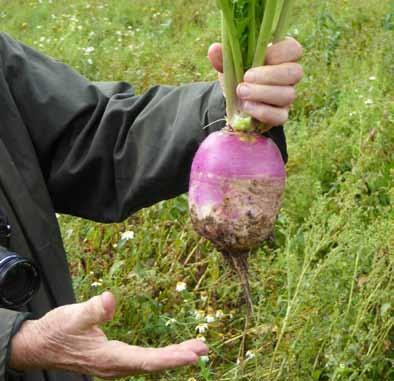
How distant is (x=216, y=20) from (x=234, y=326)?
3.53 meters

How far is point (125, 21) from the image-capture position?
6.60 metres

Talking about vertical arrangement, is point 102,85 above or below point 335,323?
above

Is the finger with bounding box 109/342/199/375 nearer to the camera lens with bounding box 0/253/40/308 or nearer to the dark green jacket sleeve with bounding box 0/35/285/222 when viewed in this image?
the camera lens with bounding box 0/253/40/308

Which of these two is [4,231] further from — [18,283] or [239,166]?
[239,166]

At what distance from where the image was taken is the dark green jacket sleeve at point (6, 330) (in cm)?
146

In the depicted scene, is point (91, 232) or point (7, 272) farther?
point (91, 232)

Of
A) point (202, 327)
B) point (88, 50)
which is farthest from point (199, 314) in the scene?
point (88, 50)

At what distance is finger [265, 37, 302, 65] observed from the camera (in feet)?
5.27

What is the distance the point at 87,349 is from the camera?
145cm

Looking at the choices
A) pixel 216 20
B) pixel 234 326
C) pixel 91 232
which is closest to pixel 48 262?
pixel 234 326

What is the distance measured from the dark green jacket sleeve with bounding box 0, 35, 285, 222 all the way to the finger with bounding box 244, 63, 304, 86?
24cm

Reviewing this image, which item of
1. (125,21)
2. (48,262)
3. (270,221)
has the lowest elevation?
(125,21)

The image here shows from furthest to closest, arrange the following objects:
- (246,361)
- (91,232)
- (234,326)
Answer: (91,232)
(234,326)
(246,361)

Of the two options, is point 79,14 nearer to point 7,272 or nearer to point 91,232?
point 91,232
